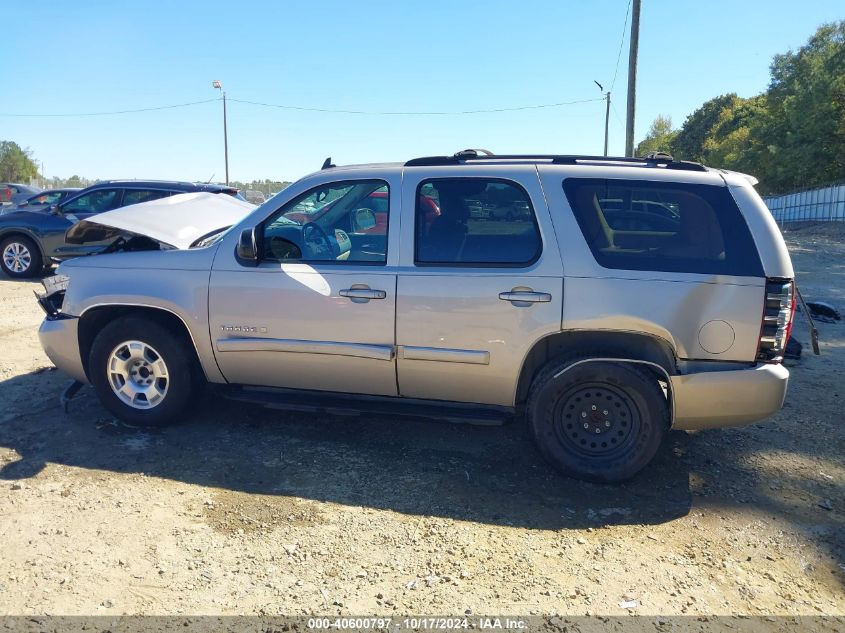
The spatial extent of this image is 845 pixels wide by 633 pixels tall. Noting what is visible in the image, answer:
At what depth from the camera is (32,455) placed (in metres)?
4.27

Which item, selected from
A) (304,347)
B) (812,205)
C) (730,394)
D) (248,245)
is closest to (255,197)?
(248,245)

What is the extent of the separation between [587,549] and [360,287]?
2032 mm

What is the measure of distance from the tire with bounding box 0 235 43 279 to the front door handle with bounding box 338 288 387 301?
9.66m

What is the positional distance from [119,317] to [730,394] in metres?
4.14

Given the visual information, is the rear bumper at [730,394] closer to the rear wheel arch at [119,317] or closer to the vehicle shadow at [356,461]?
the vehicle shadow at [356,461]

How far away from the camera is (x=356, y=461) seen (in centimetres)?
426

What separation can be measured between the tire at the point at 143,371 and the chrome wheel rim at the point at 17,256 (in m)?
8.30

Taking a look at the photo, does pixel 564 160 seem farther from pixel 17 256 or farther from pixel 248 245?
pixel 17 256

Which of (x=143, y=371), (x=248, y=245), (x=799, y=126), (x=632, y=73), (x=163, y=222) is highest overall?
(x=799, y=126)

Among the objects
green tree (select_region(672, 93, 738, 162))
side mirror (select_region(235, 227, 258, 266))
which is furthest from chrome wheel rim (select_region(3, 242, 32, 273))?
green tree (select_region(672, 93, 738, 162))

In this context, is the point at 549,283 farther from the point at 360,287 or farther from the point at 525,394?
the point at 360,287

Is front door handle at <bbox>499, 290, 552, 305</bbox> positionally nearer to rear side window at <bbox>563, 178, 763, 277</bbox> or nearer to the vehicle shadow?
rear side window at <bbox>563, 178, 763, 277</bbox>

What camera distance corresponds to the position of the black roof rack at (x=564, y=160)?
13.6 ft

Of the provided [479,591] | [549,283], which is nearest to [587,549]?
[479,591]
